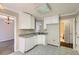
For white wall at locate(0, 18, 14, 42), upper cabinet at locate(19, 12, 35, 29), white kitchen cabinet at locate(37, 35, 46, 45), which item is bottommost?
white kitchen cabinet at locate(37, 35, 46, 45)

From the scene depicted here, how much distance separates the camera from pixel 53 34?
1.68m

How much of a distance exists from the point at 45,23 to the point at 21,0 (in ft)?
2.71

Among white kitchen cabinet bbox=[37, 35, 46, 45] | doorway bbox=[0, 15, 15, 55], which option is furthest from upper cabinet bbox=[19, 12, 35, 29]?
white kitchen cabinet bbox=[37, 35, 46, 45]

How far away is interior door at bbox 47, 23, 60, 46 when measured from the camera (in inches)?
64.1

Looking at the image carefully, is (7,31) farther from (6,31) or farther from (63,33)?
(63,33)

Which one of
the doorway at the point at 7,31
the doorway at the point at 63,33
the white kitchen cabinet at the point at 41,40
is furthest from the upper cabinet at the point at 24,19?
the doorway at the point at 63,33

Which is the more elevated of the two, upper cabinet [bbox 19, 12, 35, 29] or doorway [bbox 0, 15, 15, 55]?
upper cabinet [bbox 19, 12, 35, 29]

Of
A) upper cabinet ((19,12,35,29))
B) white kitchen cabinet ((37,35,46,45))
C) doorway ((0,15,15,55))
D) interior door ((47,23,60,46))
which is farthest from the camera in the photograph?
white kitchen cabinet ((37,35,46,45))

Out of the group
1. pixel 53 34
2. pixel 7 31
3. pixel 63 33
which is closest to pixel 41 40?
pixel 53 34

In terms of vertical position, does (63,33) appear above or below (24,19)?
below

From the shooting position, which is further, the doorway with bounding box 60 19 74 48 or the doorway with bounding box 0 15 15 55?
the doorway with bounding box 60 19 74 48

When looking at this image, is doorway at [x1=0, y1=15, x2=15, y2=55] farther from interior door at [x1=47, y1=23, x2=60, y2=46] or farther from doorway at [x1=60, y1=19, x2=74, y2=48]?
doorway at [x1=60, y1=19, x2=74, y2=48]

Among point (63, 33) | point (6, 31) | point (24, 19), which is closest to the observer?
point (6, 31)

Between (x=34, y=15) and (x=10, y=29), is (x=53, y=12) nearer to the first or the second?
(x=34, y=15)
